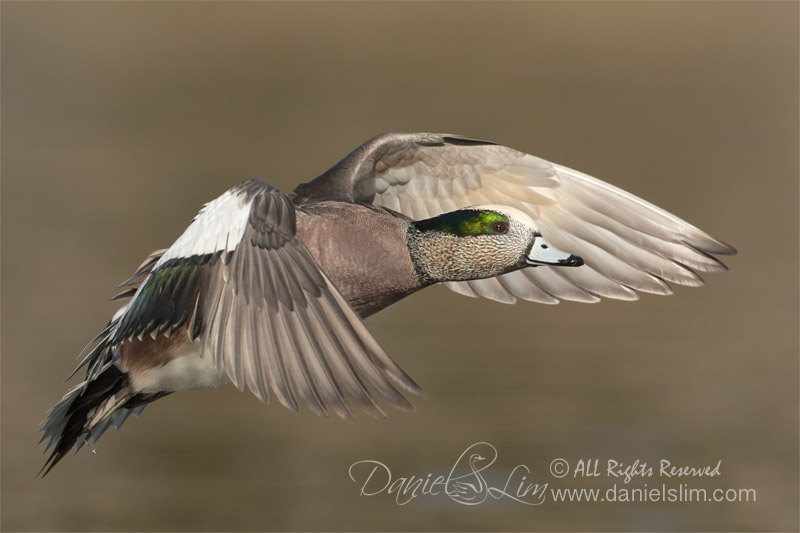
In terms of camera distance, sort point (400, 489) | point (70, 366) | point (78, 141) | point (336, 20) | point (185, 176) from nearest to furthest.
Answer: point (400, 489), point (70, 366), point (185, 176), point (78, 141), point (336, 20)

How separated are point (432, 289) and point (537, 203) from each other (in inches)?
207

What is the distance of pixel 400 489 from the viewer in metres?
7.39

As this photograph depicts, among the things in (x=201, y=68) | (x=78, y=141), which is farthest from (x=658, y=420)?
(x=201, y=68)

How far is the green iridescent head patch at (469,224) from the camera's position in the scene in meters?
4.64

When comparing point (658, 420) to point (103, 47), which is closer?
point (658, 420)

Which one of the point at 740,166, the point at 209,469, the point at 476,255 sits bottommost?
the point at 740,166

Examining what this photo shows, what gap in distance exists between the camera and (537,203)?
215 inches

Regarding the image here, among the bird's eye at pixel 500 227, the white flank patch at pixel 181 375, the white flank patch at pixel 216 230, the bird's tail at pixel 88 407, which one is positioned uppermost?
the white flank patch at pixel 216 230

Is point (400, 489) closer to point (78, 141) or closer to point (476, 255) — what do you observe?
point (476, 255)

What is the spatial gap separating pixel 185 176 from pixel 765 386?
7448 mm

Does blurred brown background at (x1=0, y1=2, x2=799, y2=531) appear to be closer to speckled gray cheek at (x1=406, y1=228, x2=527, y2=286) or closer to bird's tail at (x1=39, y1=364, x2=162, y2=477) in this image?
bird's tail at (x1=39, y1=364, x2=162, y2=477)

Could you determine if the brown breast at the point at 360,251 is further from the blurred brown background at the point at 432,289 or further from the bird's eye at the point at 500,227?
the blurred brown background at the point at 432,289

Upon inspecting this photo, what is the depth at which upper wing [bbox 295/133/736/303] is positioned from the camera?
516 centimetres
